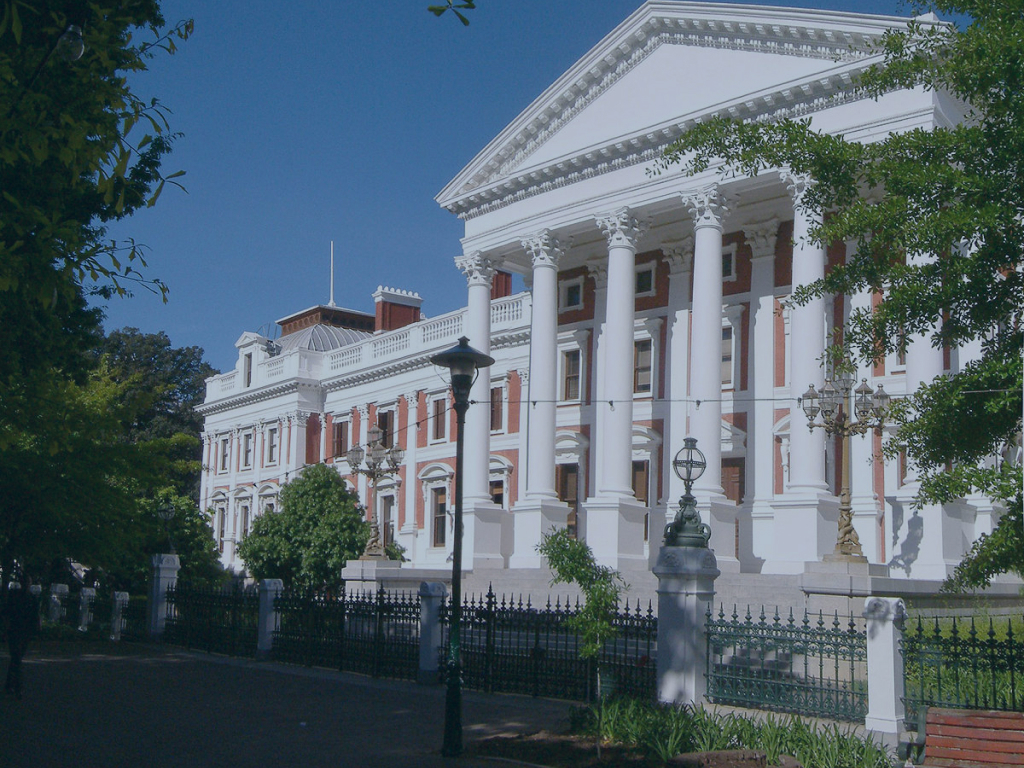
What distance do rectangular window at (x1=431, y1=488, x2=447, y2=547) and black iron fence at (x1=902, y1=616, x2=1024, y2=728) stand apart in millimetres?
32283

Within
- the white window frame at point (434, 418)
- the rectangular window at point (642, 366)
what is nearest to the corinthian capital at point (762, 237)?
the rectangular window at point (642, 366)

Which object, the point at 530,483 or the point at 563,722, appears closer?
the point at 563,722

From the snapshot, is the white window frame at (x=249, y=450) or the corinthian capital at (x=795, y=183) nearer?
the corinthian capital at (x=795, y=183)

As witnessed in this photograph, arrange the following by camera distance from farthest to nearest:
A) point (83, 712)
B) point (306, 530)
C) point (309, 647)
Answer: point (306, 530), point (309, 647), point (83, 712)

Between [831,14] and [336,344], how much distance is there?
115 feet

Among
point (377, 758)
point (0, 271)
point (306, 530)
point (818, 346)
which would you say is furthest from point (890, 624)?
point (306, 530)

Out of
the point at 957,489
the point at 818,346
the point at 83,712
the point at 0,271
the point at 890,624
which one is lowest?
the point at 83,712

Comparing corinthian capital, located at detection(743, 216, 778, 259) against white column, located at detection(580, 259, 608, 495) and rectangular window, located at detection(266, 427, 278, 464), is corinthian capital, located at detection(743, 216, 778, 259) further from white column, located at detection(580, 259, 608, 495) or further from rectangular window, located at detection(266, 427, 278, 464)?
rectangular window, located at detection(266, 427, 278, 464)

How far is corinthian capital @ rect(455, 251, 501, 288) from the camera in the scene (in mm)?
36000

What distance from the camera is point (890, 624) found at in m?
12.4

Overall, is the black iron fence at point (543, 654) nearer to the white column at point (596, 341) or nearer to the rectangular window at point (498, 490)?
the white column at point (596, 341)

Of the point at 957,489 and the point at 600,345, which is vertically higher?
the point at 600,345

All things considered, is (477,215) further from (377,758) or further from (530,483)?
(377,758)

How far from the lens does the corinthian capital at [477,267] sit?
3600 centimetres
